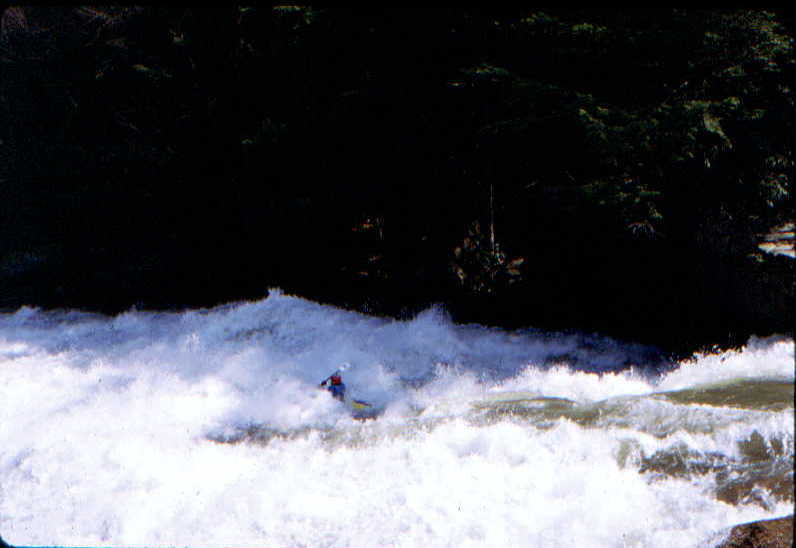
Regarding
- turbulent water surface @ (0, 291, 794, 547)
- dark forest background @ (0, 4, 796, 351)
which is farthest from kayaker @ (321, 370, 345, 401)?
dark forest background @ (0, 4, 796, 351)

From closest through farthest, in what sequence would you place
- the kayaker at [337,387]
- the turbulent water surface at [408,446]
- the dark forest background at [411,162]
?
the turbulent water surface at [408,446] < the kayaker at [337,387] < the dark forest background at [411,162]

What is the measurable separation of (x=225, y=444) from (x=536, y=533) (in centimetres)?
326

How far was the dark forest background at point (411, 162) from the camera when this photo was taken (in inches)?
245

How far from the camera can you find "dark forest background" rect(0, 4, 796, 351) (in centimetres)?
621

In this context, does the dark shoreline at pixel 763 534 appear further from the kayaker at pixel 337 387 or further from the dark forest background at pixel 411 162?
the kayaker at pixel 337 387

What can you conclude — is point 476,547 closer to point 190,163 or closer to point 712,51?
point 712,51

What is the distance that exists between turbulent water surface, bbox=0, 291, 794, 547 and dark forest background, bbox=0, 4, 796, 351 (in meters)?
0.97

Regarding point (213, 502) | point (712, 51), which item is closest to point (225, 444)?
point (213, 502)

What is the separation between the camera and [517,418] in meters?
5.21

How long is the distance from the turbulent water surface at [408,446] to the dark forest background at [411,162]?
0.97 metres

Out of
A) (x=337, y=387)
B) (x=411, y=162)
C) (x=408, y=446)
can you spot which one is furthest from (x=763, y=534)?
(x=411, y=162)

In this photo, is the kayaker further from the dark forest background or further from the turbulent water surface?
the dark forest background

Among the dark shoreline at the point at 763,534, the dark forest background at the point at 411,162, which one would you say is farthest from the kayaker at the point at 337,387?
the dark shoreline at the point at 763,534

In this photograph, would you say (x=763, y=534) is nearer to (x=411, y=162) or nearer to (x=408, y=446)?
(x=408, y=446)
